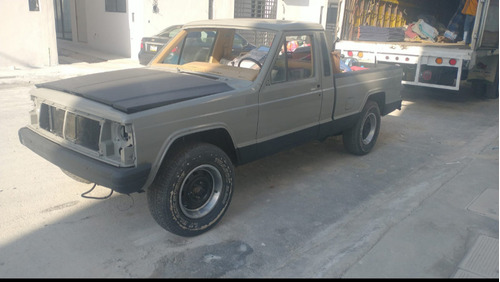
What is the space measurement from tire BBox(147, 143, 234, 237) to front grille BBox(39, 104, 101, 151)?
24.3 inches

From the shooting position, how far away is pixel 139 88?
3842 mm

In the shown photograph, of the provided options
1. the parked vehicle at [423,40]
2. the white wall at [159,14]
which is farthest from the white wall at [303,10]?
the parked vehicle at [423,40]

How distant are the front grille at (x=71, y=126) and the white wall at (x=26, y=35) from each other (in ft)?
31.3

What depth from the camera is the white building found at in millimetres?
12109

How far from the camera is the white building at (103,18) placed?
477 inches

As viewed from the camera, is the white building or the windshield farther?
the white building

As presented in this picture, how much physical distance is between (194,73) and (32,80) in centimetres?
782

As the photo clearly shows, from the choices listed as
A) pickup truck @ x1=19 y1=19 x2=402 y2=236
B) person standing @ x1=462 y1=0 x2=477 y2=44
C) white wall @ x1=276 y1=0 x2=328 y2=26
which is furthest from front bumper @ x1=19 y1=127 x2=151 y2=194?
white wall @ x1=276 y1=0 x2=328 y2=26

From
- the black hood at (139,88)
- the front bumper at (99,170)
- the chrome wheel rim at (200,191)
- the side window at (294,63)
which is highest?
the side window at (294,63)

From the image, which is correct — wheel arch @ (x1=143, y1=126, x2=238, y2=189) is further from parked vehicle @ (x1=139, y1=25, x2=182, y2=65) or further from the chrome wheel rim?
parked vehicle @ (x1=139, y1=25, x2=182, y2=65)

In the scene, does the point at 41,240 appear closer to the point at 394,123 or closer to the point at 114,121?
the point at 114,121

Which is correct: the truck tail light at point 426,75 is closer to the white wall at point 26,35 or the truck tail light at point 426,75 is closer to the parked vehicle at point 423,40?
the parked vehicle at point 423,40

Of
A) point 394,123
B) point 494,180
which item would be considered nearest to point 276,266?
point 494,180

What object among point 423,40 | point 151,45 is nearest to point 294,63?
point 423,40
